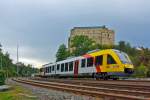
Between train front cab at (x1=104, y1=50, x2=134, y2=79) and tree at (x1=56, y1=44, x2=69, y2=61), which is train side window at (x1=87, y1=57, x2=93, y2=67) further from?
tree at (x1=56, y1=44, x2=69, y2=61)

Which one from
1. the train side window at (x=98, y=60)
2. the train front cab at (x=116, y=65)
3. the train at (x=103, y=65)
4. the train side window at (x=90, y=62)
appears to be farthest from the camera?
the train side window at (x=90, y=62)

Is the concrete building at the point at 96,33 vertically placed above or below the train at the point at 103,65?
above

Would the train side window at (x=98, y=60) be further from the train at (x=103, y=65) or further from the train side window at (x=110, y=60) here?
the train side window at (x=110, y=60)

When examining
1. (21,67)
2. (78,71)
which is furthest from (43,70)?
(21,67)

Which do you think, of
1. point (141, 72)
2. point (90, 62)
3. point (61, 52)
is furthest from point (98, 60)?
point (61, 52)

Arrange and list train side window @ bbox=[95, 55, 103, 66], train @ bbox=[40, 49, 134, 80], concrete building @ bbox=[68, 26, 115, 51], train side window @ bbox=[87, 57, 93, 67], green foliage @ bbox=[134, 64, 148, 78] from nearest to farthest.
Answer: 1. train @ bbox=[40, 49, 134, 80]
2. train side window @ bbox=[95, 55, 103, 66]
3. train side window @ bbox=[87, 57, 93, 67]
4. green foliage @ bbox=[134, 64, 148, 78]
5. concrete building @ bbox=[68, 26, 115, 51]

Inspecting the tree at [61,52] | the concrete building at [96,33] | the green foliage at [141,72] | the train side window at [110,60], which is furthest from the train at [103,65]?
the concrete building at [96,33]

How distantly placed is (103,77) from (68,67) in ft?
45.3

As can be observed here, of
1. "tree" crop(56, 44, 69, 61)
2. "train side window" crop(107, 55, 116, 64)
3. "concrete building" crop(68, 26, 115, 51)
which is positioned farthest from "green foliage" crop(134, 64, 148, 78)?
"concrete building" crop(68, 26, 115, 51)

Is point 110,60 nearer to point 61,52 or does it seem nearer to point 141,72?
point 141,72

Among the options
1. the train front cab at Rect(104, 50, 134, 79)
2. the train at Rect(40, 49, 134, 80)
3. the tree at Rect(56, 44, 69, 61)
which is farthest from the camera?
the tree at Rect(56, 44, 69, 61)

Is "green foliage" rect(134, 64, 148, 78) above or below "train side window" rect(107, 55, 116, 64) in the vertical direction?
below

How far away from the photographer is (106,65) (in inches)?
1407

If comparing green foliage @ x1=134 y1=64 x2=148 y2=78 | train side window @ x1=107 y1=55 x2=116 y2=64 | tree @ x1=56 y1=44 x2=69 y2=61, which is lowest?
green foliage @ x1=134 y1=64 x2=148 y2=78
